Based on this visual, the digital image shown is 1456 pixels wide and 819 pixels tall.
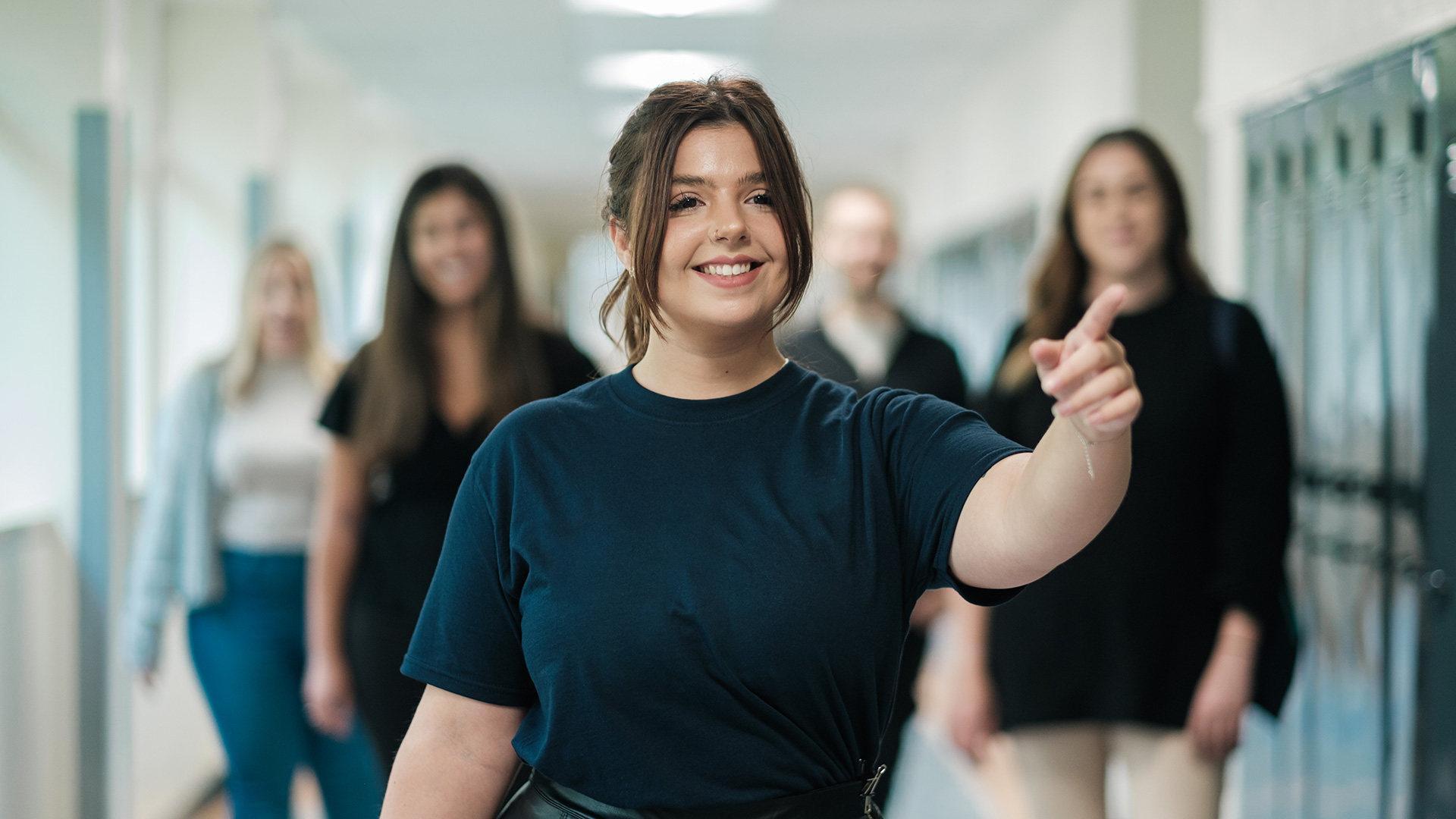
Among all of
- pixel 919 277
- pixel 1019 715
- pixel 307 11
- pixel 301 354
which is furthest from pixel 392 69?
pixel 1019 715

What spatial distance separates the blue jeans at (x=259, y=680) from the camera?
2.53 m

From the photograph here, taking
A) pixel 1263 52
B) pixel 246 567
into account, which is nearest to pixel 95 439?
pixel 246 567

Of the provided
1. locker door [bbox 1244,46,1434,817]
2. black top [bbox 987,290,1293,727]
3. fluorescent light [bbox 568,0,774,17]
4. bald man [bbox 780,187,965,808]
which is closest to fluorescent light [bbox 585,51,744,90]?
fluorescent light [bbox 568,0,774,17]

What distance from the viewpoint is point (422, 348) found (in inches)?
81.7

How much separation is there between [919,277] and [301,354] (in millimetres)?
7006

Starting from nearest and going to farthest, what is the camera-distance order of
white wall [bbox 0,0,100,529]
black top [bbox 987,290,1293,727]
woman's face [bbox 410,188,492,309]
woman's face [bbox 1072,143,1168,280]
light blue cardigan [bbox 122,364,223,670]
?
black top [bbox 987,290,1293,727], woman's face [bbox 1072,143,1168,280], woman's face [bbox 410,188,492,309], white wall [bbox 0,0,100,529], light blue cardigan [bbox 122,364,223,670]

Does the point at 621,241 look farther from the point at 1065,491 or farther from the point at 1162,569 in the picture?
the point at 1162,569

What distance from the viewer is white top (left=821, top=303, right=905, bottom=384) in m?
2.50

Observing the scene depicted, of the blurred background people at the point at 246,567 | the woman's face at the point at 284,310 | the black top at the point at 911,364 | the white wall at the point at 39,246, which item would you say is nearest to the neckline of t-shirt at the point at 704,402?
the black top at the point at 911,364

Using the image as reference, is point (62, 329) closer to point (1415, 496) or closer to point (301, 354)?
point (301, 354)

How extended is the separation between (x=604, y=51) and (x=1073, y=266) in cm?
446

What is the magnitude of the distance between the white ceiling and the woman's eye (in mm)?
3536

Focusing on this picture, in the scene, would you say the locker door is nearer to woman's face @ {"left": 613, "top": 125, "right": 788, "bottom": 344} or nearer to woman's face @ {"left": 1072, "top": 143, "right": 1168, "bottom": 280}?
woman's face @ {"left": 1072, "top": 143, "right": 1168, "bottom": 280}

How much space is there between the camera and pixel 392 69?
640 centimetres
